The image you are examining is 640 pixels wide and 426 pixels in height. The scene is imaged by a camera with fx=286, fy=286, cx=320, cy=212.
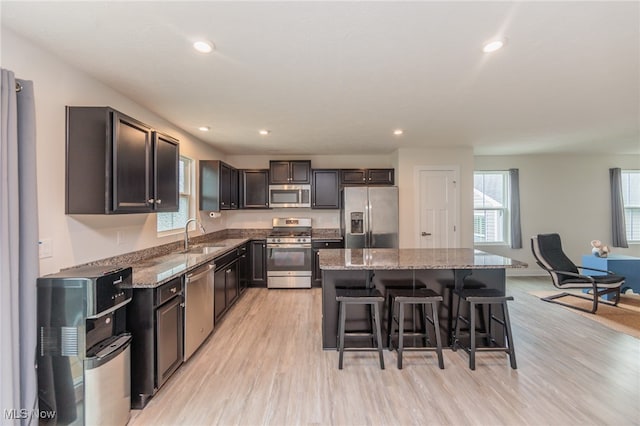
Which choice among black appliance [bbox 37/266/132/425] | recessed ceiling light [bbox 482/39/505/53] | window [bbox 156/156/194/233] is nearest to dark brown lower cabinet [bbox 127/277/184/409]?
black appliance [bbox 37/266/132/425]

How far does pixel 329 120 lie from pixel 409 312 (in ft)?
7.87

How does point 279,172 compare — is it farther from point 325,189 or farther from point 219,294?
point 219,294

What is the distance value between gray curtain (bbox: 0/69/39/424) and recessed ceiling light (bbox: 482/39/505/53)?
112 inches

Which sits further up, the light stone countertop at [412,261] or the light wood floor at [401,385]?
the light stone countertop at [412,261]

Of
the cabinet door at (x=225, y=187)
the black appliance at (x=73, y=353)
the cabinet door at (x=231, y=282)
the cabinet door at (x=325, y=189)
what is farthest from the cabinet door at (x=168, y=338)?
the cabinet door at (x=325, y=189)

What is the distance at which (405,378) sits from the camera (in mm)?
2432

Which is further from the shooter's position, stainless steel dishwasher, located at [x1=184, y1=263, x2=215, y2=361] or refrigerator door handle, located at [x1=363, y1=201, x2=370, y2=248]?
refrigerator door handle, located at [x1=363, y1=201, x2=370, y2=248]

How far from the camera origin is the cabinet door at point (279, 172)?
5.50 meters

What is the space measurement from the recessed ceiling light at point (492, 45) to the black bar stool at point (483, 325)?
197 centimetres

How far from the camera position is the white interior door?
17.3 feet

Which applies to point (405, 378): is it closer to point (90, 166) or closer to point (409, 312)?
point (409, 312)

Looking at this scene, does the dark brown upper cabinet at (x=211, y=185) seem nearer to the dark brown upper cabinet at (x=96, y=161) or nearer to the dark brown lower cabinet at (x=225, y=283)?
the dark brown lower cabinet at (x=225, y=283)

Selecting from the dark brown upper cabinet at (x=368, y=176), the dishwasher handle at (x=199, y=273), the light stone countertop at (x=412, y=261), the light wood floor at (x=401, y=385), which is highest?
the dark brown upper cabinet at (x=368, y=176)

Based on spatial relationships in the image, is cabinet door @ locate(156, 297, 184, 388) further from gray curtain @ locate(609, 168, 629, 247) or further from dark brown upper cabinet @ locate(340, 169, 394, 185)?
gray curtain @ locate(609, 168, 629, 247)
